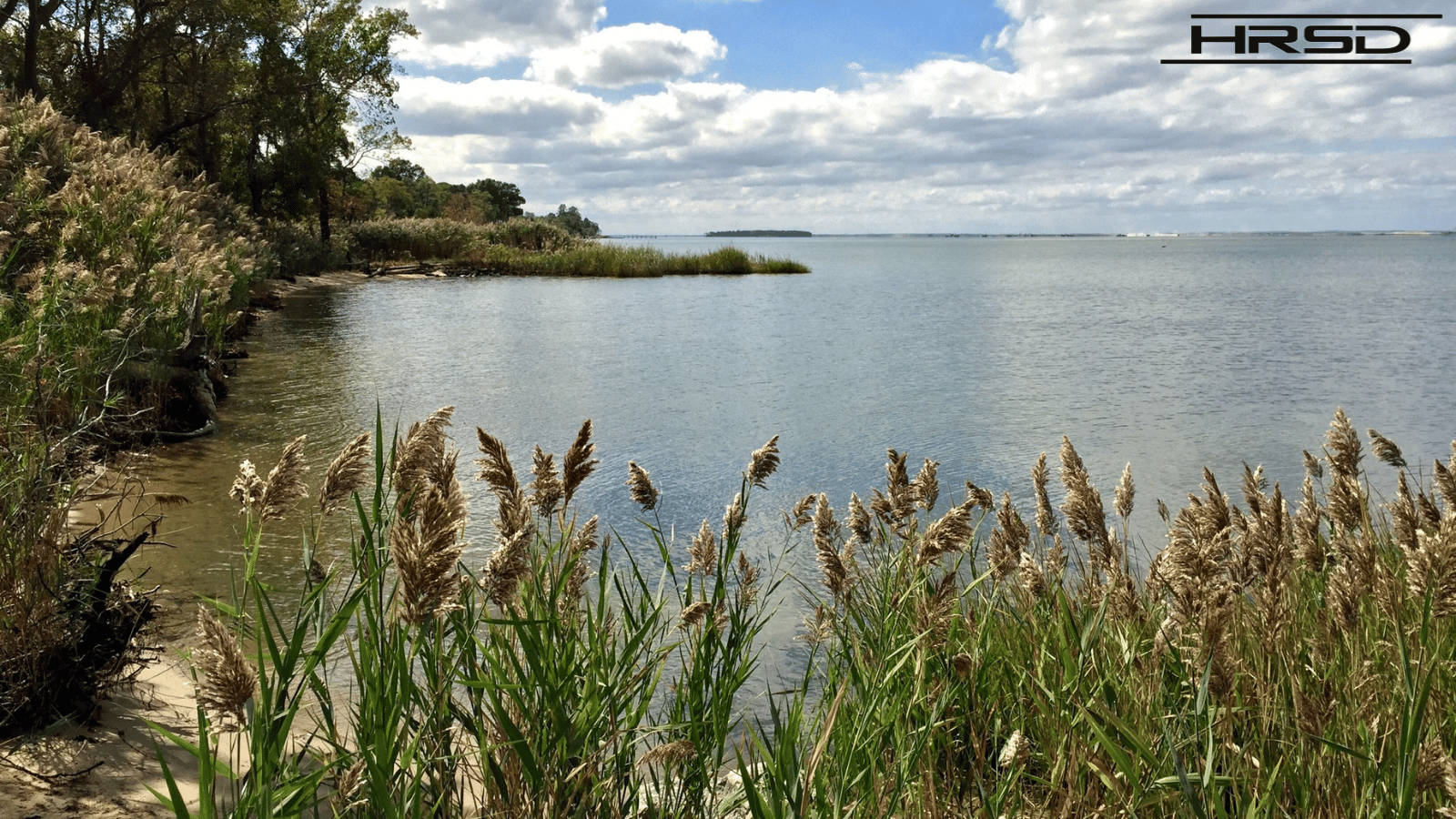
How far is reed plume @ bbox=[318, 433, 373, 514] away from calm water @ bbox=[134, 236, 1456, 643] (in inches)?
83.9

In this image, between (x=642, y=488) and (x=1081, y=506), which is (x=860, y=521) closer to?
(x=1081, y=506)

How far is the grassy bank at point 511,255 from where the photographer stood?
41.0m

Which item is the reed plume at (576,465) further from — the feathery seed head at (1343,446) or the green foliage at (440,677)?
the feathery seed head at (1343,446)

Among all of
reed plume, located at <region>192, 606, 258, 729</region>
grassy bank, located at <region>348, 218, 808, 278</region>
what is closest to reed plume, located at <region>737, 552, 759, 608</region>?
reed plume, located at <region>192, 606, 258, 729</region>

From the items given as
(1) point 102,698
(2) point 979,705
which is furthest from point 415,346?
(2) point 979,705

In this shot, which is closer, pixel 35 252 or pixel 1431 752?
pixel 1431 752

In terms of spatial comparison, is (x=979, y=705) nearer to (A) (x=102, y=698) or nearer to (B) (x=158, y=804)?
(B) (x=158, y=804)

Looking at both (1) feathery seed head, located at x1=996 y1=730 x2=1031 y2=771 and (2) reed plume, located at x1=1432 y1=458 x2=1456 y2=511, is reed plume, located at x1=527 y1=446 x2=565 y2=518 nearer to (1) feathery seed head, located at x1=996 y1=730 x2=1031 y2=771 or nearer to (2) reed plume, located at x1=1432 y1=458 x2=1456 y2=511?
(1) feathery seed head, located at x1=996 y1=730 x2=1031 y2=771

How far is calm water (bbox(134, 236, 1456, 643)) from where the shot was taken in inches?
334

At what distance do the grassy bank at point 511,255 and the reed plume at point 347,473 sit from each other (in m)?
38.6

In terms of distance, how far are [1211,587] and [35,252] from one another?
9.27 metres

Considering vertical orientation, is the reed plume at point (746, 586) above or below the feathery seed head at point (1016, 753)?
above

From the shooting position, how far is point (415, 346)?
17.1 meters

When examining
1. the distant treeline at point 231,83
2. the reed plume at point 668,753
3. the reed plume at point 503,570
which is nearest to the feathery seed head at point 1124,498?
the reed plume at point 668,753
